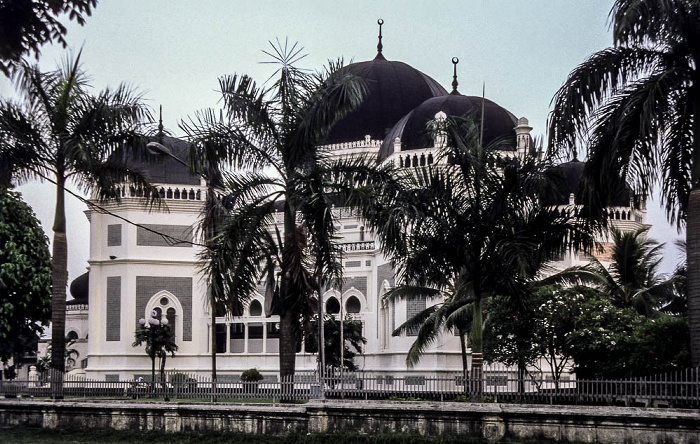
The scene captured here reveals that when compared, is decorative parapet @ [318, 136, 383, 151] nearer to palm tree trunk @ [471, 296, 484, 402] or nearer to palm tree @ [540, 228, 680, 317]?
palm tree @ [540, 228, 680, 317]

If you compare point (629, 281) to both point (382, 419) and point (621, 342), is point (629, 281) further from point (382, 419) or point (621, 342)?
point (382, 419)

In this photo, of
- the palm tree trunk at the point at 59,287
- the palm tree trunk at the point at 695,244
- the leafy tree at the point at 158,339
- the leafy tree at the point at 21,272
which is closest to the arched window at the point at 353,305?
the leafy tree at the point at 158,339

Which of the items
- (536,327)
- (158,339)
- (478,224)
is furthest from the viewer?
(158,339)

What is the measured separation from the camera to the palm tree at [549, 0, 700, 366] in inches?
593

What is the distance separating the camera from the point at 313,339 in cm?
4172

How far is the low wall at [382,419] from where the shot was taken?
14.6 meters

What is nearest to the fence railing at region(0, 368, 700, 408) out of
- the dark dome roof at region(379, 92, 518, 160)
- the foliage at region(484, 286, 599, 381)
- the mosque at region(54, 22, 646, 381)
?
the foliage at region(484, 286, 599, 381)

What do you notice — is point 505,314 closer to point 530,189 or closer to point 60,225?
point 530,189

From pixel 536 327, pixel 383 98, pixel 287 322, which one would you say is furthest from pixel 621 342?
pixel 383 98

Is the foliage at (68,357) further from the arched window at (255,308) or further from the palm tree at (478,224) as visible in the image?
the palm tree at (478,224)

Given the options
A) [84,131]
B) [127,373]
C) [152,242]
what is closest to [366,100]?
[152,242]

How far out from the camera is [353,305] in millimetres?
46844

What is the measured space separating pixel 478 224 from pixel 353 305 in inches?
1154

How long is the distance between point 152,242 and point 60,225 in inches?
1173
